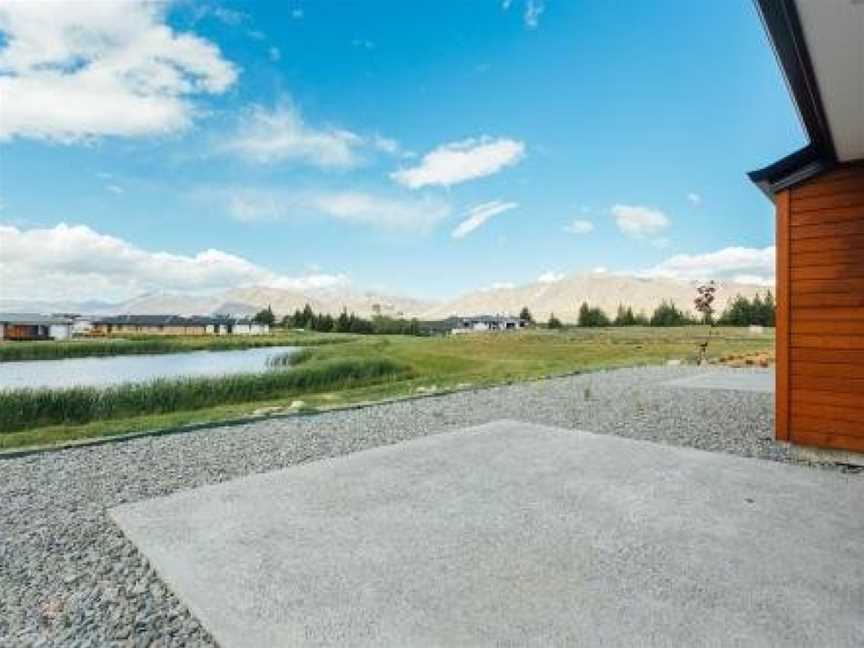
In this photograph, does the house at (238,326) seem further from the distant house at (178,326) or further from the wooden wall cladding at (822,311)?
the wooden wall cladding at (822,311)

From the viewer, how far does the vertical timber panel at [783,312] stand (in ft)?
18.5

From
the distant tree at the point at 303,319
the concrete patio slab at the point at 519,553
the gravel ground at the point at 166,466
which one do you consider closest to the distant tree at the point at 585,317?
the distant tree at the point at 303,319

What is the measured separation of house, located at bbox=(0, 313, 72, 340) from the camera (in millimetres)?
58125

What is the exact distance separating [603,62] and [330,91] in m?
8.57

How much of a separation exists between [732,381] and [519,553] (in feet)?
34.5

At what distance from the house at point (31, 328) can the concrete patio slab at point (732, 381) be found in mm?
67811

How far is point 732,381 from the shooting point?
1173cm

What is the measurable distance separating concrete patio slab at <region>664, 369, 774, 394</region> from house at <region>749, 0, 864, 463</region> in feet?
16.4

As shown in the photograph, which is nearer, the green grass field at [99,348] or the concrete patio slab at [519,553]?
the concrete patio slab at [519,553]

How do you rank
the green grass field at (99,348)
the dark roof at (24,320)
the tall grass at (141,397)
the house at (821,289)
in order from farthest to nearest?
1. the dark roof at (24,320)
2. the green grass field at (99,348)
3. the tall grass at (141,397)
4. the house at (821,289)

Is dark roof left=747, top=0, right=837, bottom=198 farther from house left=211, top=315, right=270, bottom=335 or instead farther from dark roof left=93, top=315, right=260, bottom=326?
dark roof left=93, top=315, right=260, bottom=326

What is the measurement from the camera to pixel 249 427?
7.23 meters

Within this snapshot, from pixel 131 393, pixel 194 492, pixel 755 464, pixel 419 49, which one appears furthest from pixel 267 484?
pixel 419 49

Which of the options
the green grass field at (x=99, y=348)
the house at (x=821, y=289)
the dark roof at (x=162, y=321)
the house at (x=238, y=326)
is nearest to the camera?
the house at (x=821, y=289)
